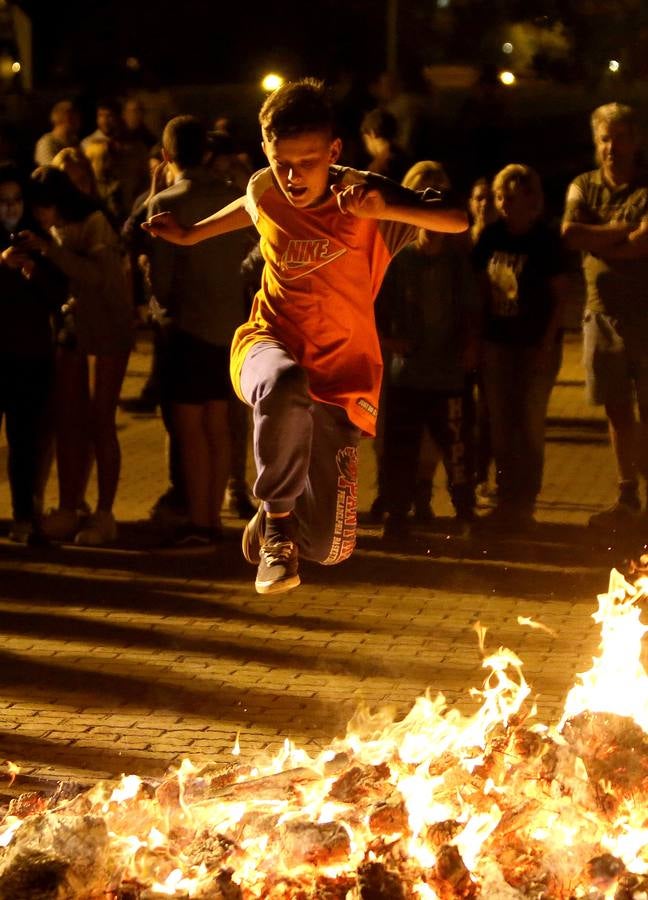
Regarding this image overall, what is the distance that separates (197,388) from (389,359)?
128 cm

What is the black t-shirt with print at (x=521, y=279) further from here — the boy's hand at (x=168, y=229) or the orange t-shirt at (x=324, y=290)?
the boy's hand at (x=168, y=229)

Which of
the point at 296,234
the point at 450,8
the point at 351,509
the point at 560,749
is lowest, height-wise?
the point at 560,749

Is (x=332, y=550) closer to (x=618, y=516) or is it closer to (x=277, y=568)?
(x=277, y=568)

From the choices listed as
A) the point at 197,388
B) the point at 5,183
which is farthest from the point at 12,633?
the point at 5,183

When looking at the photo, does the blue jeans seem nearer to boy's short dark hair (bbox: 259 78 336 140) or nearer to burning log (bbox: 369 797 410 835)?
boy's short dark hair (bbox: 259 78 336 140)

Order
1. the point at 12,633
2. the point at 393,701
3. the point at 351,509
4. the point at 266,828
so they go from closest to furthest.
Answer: the point at 266,828, the point at 351,509, the point at 393,701, the point at 12,633

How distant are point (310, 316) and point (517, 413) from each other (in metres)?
4.92

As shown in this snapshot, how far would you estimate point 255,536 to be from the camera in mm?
6238

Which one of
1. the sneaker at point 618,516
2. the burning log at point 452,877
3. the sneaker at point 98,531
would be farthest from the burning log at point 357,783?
the sneaker at point 618,516

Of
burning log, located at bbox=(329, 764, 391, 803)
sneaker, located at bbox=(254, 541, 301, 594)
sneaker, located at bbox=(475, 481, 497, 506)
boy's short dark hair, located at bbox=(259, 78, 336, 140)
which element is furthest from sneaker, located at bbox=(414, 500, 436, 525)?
burning log, located at bbox=(329, 764, 391, 803)

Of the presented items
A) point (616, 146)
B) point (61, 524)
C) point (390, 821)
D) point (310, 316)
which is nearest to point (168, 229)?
point (310, 316)

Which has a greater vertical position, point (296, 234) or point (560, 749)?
point (296, 234)

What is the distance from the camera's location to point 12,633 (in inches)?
330

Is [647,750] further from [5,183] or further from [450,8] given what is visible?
[450,8]
